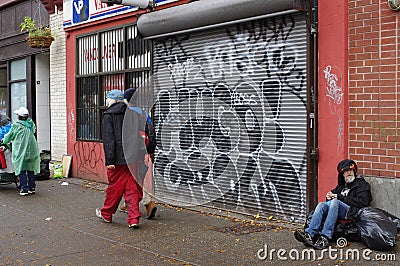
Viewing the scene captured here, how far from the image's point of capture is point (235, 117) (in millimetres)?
9375

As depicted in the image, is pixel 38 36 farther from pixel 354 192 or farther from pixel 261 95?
pixel 354 192

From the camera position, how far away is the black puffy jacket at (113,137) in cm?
831

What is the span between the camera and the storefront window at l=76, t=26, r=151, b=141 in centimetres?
1192

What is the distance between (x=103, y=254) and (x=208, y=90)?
382cm

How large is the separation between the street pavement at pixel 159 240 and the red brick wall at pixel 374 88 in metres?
1.19

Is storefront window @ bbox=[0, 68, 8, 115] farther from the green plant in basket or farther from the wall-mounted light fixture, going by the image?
the wall-mounted light fixture

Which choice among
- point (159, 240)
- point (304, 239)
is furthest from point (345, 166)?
point (159, 240)

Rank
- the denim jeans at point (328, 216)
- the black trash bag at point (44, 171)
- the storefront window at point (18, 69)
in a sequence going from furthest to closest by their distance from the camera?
the storefront window at point (18, 69), the black trash bag at point (44, 171), the denim jeans at point (328, 216)

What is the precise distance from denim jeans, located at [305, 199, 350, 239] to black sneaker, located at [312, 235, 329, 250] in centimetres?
5

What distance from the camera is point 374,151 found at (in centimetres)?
753

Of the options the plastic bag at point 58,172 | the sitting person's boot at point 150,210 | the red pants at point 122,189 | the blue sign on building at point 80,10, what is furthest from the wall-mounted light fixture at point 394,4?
the plastic bag at point 58,172

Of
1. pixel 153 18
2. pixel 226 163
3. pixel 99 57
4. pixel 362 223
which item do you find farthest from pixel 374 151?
pixel 99 57

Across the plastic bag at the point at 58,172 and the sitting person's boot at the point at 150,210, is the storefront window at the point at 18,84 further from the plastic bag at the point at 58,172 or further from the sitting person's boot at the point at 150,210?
the sitting person's boot at the point at 150,210

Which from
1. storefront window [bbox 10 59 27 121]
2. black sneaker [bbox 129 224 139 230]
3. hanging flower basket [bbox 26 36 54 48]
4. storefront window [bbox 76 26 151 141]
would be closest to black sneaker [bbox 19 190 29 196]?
storefront window [bbox 76 26 151 141]
